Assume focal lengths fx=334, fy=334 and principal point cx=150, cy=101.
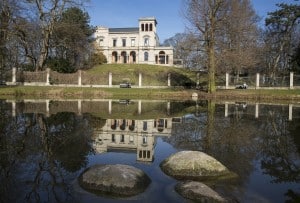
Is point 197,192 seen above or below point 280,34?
below

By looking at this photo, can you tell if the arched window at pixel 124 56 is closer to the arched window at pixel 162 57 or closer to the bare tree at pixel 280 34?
the arched window at pixel 162 57

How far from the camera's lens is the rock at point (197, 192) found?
5.55 meters

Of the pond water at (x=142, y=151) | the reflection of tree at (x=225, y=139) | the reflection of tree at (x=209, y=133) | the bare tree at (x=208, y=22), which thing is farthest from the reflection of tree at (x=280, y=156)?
the bare tree at (x=208, y=22)

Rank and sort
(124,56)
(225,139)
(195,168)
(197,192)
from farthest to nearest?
(124,56), (225,139), (195,168), (197,192)

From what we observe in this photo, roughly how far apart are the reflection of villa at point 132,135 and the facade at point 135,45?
6792 centimetres

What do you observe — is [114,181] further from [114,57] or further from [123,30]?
[123,30]

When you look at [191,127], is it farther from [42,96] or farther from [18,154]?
[42,96]

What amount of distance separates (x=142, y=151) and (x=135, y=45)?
78.0 meters

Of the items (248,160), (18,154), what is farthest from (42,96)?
(248,160)

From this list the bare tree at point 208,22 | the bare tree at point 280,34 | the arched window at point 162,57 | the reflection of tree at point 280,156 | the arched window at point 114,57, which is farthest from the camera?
the arched window at point 114,57

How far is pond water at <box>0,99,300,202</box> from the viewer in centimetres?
617

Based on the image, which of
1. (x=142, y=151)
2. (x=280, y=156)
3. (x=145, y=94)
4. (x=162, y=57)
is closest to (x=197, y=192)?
(x=142, y=151)

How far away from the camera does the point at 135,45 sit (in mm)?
85875

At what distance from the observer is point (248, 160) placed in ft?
28.3
